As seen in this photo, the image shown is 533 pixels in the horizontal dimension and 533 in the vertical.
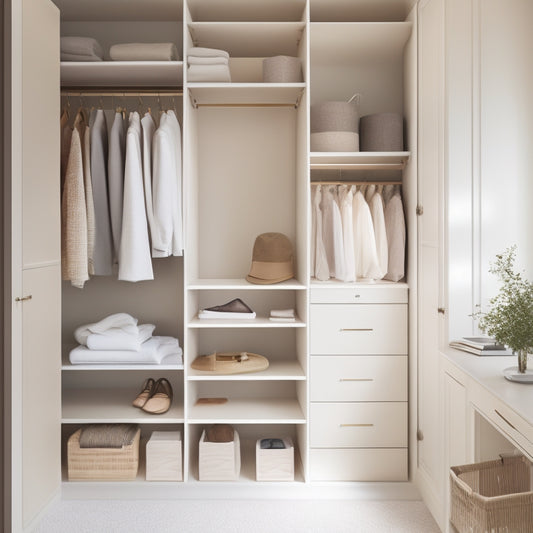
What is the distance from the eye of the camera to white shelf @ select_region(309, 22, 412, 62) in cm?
312

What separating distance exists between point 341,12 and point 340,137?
0.77 meters

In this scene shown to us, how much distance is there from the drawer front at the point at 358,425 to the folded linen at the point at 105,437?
989 millimetres

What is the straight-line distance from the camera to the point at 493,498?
67.4 inches

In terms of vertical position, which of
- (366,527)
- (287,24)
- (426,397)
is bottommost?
(366,527)

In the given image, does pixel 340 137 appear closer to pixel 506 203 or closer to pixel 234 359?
pixel 506 203

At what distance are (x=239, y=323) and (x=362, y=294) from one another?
671 mm

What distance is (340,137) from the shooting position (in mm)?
3201

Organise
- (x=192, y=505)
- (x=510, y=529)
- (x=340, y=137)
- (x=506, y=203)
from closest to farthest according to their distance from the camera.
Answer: (x=510, y=529)
(x=506, y=203)
(x=192, y=505)
(x=340, y=137)

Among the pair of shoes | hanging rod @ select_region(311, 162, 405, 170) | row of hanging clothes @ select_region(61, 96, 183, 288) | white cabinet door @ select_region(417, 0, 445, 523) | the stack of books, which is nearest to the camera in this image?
the stack of books

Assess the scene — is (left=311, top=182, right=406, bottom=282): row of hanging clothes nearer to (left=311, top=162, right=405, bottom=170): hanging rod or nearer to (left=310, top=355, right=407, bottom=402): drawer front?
(left=311, top=162, right=405, bottom=170): hanging rod

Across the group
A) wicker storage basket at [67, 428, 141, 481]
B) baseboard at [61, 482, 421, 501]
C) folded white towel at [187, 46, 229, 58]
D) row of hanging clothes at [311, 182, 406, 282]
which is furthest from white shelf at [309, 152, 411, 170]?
wicker storage basket at [67, 428, 141, 481]

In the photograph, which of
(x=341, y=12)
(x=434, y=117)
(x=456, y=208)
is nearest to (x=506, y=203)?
(x=456, y=208)

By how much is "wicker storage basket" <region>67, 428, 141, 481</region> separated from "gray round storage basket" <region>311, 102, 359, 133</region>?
2.00 metres

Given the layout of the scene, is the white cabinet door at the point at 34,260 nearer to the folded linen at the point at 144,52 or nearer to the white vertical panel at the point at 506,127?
the folded linen at the point at 144,52
